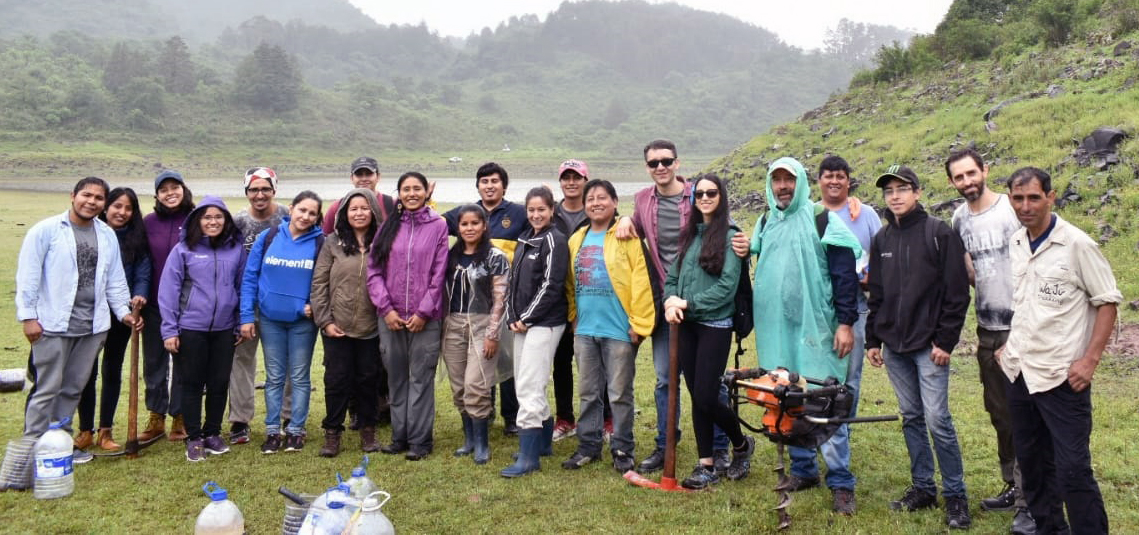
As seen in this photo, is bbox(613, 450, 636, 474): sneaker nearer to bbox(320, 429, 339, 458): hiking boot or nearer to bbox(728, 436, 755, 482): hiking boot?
bbox(728, 436, 755, 482): hiking boot

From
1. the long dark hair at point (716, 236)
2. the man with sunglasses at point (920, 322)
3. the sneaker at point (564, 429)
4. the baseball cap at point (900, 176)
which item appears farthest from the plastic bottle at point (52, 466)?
the baseball cap at point (900, 176)

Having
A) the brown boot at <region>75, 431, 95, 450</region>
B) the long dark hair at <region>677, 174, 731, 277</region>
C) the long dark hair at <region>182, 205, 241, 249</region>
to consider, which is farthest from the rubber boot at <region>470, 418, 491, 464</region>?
the brown boot at <region>75, 431, 95, 450</region>

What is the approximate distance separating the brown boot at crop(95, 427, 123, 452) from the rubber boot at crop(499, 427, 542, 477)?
321 cm

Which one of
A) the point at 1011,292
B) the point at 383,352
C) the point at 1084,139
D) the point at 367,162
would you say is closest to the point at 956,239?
the point at 1011,292

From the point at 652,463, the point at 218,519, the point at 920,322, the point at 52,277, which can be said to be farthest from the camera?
the point at 652,463

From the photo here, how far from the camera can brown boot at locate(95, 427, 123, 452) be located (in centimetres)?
657

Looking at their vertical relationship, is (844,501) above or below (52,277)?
below

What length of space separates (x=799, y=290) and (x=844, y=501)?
4.51 feet

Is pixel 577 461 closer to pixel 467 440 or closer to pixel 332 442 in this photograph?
pixel 467 440

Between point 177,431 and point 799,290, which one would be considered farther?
point 177,431

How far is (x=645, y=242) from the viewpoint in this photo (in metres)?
5.90

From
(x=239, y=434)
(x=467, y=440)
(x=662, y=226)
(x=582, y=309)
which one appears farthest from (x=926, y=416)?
(x=239, y=434)

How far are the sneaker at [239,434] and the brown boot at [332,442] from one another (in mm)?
767

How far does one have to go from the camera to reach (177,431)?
272 inches
